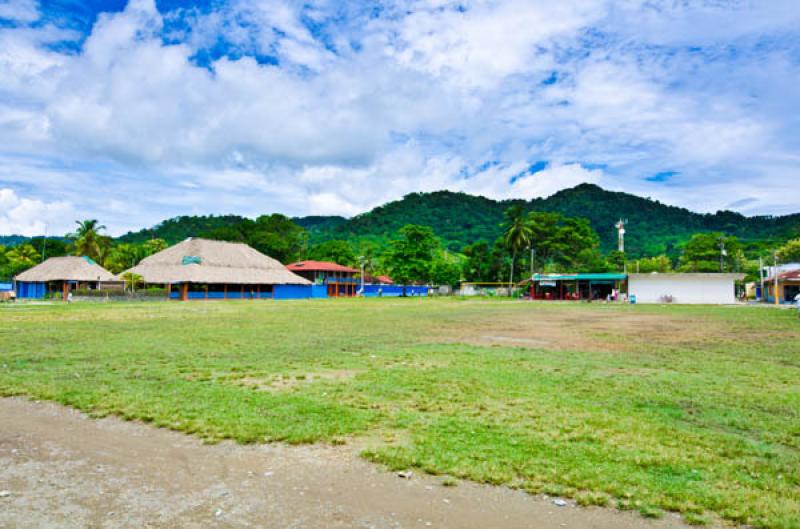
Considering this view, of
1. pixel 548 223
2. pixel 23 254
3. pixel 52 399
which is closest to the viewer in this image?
pixel 52 399

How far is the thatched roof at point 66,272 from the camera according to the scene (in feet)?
195

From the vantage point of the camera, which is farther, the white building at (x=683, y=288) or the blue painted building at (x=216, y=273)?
the blue painted building at (x=216, y=273)

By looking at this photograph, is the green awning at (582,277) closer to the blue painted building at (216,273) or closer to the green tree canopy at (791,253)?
the blue painted building at (216,273)

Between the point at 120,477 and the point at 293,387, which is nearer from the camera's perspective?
the point at 120,477

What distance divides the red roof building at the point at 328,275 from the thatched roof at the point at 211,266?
8336mm

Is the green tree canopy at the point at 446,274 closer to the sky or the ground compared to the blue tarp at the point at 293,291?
closer to the sky

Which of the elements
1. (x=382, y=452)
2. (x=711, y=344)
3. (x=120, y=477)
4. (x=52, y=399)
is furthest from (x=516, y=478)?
(x=711, y=344)

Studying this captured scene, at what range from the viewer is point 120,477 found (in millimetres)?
5070

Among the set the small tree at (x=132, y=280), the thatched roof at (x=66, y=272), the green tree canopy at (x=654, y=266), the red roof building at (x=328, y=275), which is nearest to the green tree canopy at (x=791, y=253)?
the green tree canopy at (x=654, y=266)

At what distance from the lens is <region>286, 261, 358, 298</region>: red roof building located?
270 ft

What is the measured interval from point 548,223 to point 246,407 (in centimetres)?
8889

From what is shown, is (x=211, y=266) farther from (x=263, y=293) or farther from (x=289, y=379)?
(x=289, y=379)

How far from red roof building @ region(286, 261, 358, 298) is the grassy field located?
65.8 metres

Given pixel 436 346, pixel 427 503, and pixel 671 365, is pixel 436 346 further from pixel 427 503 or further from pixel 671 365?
pixel 427 503
